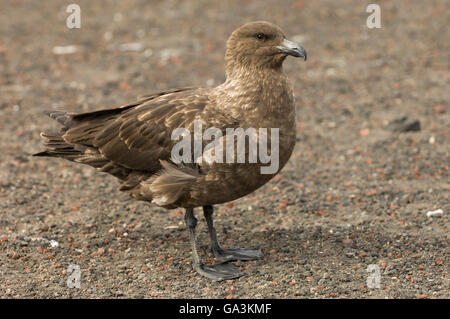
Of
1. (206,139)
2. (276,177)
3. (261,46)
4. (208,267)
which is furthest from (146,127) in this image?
(276,177)

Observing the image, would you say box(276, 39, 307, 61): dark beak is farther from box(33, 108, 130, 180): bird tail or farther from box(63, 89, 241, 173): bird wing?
box(33, 108, 130, 180): bird tail

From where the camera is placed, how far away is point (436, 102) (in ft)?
30.2

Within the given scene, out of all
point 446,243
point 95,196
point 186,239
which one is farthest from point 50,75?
point 446,243

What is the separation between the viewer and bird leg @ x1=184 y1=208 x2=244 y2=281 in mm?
5520

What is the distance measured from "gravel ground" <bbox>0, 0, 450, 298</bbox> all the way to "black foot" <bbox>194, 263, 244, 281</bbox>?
3.0 inches

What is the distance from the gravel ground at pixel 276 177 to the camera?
18.2 feet

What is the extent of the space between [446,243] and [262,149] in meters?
1.98

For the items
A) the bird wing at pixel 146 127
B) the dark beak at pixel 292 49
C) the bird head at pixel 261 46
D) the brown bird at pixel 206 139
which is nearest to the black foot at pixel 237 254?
the brown bird at pixel 206 139

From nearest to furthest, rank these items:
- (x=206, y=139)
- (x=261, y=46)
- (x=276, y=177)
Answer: (x=206, y=139)
(x=261, y=46)
(x=276, y=177)

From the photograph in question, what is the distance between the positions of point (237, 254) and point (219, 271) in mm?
329

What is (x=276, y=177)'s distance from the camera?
7512mm

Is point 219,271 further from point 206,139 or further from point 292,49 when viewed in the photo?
point 292,49

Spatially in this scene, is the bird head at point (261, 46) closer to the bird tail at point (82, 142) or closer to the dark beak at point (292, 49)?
the dark beak at point (292, 49)

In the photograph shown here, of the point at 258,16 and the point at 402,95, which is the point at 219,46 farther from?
the point at 402,95
